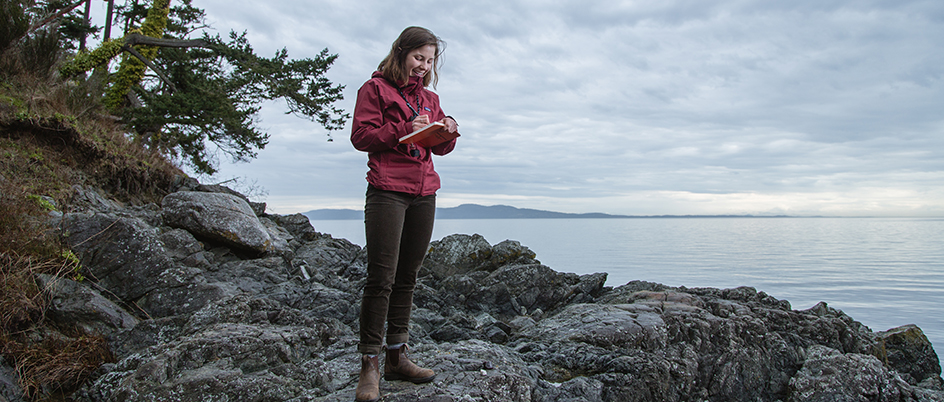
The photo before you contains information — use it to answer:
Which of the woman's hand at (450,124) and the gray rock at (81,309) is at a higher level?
the woman's hand at (450,124)

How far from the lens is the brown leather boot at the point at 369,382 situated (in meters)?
2.90

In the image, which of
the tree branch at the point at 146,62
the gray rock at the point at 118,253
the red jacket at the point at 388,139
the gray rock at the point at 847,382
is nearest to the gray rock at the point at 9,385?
the gray rock at the point at 118,253

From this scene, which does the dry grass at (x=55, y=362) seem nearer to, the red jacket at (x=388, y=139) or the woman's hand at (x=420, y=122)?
the red jacket at (x=388, y=139)

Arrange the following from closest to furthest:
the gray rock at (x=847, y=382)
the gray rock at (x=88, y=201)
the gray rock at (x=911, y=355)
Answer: the gray rock at (x=847, y=382)
the gray rock at (x=911, y=355)
the gray rock at (x=88, y=201)

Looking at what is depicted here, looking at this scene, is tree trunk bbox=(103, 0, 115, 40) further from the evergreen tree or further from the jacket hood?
the jacket hood

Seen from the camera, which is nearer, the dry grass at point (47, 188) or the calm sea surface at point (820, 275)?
the dry grass at point (47, 188)

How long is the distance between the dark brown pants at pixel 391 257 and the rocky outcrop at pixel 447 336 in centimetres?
42

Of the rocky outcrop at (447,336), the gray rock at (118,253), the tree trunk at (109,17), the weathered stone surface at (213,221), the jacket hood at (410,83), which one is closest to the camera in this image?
the jacket hood at (410,83)

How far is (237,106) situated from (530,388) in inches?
589

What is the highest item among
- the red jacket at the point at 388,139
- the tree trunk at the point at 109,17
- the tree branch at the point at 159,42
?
the tree trunk at the point at 109,17

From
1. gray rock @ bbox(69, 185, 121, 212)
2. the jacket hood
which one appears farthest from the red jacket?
gray rock @ bbox(69, 185, 121, 212)

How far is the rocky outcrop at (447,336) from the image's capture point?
3357 millimetres

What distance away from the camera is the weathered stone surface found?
23.2 feet

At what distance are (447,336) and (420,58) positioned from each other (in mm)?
2968
